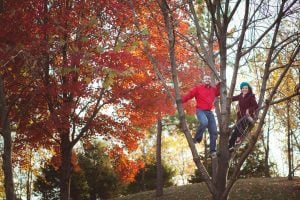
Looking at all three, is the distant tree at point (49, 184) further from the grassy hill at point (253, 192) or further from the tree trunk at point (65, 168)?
the tree trunk at point (65, 168)

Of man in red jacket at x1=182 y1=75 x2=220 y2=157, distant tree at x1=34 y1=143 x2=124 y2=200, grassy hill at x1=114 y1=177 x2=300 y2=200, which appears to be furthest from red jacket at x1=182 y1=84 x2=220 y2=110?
distant tree at x1=34 y1=143 x2=124 y2=200

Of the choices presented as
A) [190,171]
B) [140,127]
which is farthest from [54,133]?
[190,171]

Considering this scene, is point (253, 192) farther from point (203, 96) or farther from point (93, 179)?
point (93, 179)

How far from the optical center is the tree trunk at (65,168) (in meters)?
13.7

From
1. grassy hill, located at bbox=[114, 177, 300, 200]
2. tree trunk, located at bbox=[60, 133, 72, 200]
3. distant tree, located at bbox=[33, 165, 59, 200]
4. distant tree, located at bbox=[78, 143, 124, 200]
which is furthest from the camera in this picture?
distant tree, located at bbox=[78, 143, 124, 200]

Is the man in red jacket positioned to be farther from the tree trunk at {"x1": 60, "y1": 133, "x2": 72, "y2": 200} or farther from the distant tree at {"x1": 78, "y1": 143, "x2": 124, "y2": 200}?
the distant tree at {"x1": 78, "y1": 143, "x2": 124, "y2": 200}

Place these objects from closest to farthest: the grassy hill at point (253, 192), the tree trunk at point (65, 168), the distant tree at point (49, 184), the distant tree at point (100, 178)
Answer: the tree trunk at point (65, 168), the grassy hill at point (253, 192), the distant tree at point (49, 184), the distant tree at point (100, 178)

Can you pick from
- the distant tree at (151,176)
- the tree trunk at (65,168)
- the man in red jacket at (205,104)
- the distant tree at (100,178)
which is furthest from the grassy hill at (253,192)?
the distant tree at (151,176)

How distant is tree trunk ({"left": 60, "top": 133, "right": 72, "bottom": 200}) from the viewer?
45.1 feet

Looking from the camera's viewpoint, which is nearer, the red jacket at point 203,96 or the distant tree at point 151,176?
the red jacket at point 203,96

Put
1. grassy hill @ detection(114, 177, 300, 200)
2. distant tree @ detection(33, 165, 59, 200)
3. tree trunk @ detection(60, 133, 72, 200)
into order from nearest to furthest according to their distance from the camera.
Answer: tree trunk @ detection(60, 133, 72, 200) → grassy hill @ detection(114, 177, 300, 200) → distant tree @ detection(33, 165, 59, 200)

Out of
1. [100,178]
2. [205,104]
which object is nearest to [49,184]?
[100,178]

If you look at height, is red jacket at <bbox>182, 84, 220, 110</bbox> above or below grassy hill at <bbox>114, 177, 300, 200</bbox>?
above

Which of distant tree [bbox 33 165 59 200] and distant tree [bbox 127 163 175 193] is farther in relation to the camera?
distant tree [bbox 127 163 175 193]
